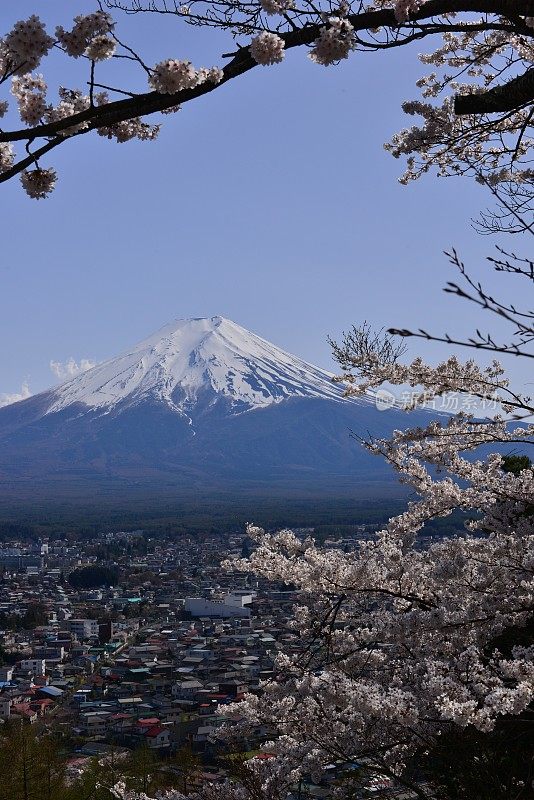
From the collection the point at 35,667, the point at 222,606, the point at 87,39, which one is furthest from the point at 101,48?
the point at 222,606

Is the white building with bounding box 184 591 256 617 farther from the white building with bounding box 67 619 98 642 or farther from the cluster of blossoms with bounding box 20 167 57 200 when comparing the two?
the cluster of blossoms with bounding box 20 167 57 200

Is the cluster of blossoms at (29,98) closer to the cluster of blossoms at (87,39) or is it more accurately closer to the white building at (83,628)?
the cluster of blossoms at (87,39)

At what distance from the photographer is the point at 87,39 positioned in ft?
7.80

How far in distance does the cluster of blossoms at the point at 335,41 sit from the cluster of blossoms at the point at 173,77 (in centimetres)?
34

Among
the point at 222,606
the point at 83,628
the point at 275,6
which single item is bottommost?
the point at 222,606

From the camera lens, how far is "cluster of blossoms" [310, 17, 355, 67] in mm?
2307

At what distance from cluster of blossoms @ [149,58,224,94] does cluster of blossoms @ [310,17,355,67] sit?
34 cm

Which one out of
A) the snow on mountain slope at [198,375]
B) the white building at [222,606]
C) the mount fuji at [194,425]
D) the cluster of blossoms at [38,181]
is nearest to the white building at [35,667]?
the white building at [222,606]

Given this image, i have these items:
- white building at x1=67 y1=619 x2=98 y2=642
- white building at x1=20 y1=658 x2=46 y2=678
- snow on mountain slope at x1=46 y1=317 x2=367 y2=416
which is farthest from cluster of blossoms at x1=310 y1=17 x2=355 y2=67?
snow on mountain slope at x1=46 y1=317 x2=367 y2=416

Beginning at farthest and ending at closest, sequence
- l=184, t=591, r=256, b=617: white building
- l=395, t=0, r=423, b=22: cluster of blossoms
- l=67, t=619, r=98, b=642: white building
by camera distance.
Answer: l=184, t=591, r=256, b=617: white building, l=67, t=619, r=98, b=642: white building, l=395, t=0, r=423, b=22: cluster of blossoms

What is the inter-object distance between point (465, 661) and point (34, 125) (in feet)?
7.00

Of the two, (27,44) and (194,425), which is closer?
(27,44)

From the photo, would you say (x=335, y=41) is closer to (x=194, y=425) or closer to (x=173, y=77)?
(x=173, y=77)

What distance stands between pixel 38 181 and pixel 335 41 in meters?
1.02
